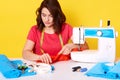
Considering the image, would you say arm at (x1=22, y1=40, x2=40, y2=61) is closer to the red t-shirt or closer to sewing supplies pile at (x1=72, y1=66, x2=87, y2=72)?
the red t-shirt

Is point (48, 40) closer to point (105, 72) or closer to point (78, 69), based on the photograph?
point (78, 69)

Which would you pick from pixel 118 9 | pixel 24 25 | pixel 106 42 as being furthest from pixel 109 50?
pixel 24 25

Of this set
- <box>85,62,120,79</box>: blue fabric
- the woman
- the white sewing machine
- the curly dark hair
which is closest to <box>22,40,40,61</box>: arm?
the woman

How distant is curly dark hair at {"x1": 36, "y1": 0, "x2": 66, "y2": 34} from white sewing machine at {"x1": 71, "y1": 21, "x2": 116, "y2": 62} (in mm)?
441

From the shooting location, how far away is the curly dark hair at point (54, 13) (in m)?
2.21

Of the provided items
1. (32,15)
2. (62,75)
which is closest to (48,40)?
(32,15)

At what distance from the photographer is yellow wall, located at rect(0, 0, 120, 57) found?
2.55 meters

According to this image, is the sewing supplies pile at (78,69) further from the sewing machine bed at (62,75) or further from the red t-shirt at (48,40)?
the red t-shirt at (48,40)

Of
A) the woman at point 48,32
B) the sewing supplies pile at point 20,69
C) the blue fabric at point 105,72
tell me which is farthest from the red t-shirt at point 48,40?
the blue fabric at point 105,72

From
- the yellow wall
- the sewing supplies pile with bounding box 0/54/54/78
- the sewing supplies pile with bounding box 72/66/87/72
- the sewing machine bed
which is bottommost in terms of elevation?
the sewing machine bed

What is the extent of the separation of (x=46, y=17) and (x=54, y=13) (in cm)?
10

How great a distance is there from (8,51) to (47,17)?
0.77 meters

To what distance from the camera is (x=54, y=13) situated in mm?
2229

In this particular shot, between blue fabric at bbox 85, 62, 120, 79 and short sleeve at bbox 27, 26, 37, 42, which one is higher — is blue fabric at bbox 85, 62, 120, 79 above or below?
below
